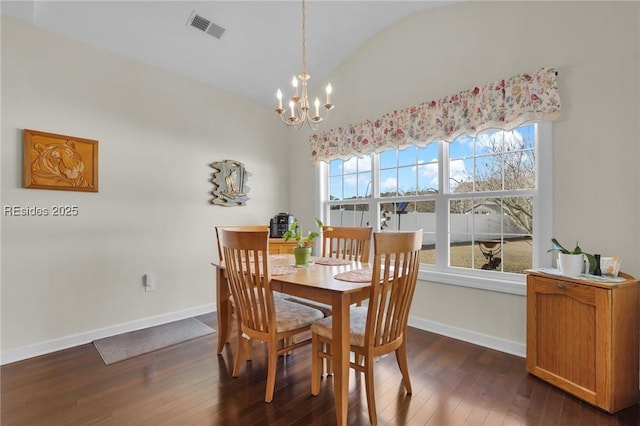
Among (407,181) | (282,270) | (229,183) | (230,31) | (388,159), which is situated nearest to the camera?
(282,270)

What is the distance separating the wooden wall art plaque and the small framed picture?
3.96 meters

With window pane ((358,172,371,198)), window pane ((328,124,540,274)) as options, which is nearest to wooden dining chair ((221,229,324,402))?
window pane ((328,124,540,274))

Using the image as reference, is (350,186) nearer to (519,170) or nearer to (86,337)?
(519,170)

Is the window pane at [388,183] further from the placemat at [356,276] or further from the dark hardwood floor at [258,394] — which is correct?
the dark hardwood floor at [258,394]

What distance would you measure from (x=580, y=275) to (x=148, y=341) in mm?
3384

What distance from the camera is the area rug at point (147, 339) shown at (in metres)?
2.48

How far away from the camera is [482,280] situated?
104 inches

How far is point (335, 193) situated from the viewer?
399 centimetres

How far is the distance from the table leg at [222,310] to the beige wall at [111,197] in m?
1.07

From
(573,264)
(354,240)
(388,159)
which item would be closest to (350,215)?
(388,159)

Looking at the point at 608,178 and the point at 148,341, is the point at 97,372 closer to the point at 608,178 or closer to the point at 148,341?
the point at 148,341

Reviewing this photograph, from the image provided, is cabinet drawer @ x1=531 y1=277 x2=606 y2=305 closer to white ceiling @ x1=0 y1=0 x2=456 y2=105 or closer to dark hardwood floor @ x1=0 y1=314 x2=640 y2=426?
dark hardwood floor @ x1=0 y1=314 x2=640 y2=426

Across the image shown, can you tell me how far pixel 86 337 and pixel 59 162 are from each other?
5.05 ft

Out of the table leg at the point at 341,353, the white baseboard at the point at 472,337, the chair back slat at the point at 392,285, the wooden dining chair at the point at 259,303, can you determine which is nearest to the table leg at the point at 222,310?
the wooden dining chair at the point at 259,303
